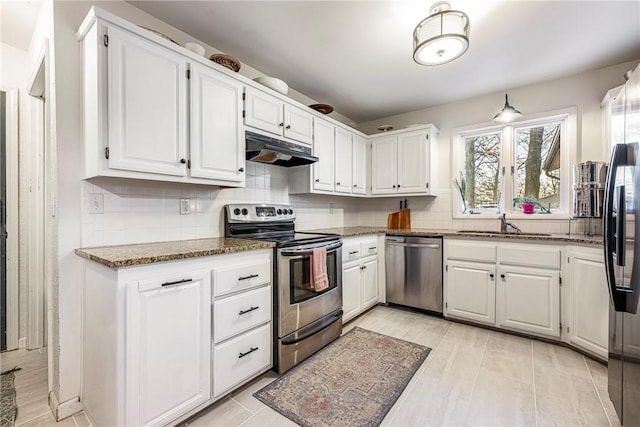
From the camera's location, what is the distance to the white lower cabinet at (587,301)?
2049 mm

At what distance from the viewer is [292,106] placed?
8.55 feet

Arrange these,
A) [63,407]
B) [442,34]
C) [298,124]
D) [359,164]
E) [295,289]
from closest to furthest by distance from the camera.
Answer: [63,407] → [442,34] → [295,289] → [298,124] → [359,164]

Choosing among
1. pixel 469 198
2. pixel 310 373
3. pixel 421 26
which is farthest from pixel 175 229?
pixel 469 198

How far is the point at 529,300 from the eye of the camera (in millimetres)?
2496

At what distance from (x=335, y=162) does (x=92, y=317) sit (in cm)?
250

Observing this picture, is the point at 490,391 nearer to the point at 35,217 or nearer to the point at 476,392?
the point at 476,392

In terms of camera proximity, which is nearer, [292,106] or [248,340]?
[248,340]

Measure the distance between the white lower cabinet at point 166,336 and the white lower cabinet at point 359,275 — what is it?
1141 millimetres

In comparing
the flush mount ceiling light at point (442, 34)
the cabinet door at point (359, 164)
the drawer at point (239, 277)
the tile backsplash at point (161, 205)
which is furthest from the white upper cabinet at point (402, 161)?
Result: the drawer at point (239, 277)

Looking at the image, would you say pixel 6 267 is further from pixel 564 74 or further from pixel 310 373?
pixel 564 74

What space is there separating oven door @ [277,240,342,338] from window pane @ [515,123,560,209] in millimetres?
2393

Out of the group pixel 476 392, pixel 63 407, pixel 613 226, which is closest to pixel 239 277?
pixel 63 407

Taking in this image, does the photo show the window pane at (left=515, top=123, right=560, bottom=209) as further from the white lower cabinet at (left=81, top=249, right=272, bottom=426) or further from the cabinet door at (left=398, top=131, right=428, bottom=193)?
the white lower cabinet at (left=81, top=249, right=272, bottom=426)

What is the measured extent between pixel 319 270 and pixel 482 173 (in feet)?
8.28
